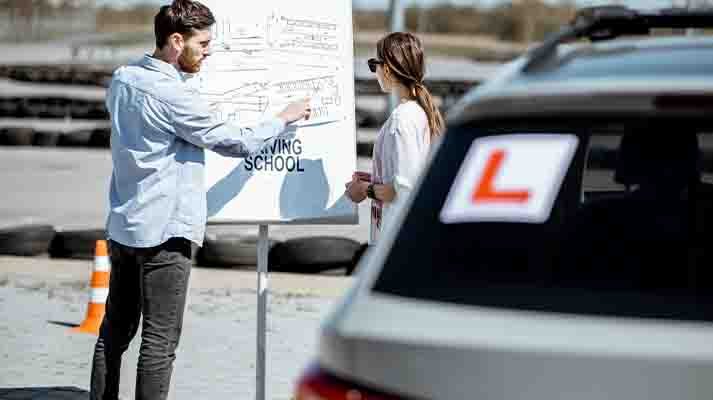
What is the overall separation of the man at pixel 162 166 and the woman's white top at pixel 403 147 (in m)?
0.53

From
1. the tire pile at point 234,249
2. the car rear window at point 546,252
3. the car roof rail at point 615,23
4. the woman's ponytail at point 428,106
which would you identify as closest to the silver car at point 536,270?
the car rear window at point 546,252

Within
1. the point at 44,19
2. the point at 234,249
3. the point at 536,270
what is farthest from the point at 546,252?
the point at 44,19

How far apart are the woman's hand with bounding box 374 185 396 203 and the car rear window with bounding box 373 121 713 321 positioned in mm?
2918

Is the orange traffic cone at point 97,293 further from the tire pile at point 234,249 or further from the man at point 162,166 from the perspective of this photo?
the man at point 162,166

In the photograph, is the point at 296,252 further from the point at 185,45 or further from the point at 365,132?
Result: the point at 365,132

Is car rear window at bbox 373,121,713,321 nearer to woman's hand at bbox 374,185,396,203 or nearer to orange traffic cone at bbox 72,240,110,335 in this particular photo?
woman's hand at bbox 374,185,396,203

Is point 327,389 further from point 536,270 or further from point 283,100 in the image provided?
point 283,100

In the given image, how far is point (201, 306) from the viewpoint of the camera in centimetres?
1034

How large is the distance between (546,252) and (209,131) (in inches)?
118

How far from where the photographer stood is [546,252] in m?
2.79

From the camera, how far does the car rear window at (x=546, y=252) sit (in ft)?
8.77

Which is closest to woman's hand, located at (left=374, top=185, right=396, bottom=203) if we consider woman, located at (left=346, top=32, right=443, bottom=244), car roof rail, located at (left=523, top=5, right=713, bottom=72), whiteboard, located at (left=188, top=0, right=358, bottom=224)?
woman, located at (left=346, top=32, right=443, bottom=244)

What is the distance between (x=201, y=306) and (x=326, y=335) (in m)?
7.74

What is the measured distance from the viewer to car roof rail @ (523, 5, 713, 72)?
10.8 feet
